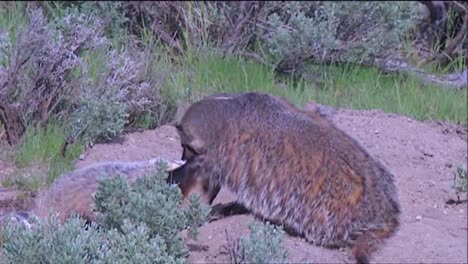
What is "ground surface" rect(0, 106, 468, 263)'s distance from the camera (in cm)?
521

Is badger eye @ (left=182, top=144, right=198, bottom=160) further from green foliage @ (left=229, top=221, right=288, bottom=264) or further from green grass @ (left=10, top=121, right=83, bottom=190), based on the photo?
green foliage @ (left=229, top=221, right=288, bottom=264)

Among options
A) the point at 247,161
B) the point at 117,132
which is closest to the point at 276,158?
the point at 247,161

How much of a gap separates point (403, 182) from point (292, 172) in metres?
1.00

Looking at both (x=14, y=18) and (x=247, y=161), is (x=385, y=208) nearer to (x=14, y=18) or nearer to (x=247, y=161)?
(x=247, y=161)

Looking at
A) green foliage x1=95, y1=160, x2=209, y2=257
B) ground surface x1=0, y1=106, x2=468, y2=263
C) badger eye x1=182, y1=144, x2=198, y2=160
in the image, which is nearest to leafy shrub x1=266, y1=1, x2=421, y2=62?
ground surface x1=0, y1=106, x2=468, y2=263

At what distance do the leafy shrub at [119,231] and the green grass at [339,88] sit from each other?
2215mm

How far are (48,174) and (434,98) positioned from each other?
9.27 feet

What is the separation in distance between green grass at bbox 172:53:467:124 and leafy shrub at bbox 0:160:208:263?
2.21 m

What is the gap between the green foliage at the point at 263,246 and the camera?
14.9 feet

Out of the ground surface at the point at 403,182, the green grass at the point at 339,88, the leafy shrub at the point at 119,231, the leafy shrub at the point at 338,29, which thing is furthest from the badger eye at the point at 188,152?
the leafy shrub at the point at 338,29

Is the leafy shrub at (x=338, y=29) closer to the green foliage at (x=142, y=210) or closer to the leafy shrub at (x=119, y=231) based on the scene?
the leafy shrub at (x=119, y=231)

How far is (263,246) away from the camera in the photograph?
4543mm

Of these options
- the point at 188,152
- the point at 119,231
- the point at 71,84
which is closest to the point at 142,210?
the point at 119,231

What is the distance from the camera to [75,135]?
5871mm
